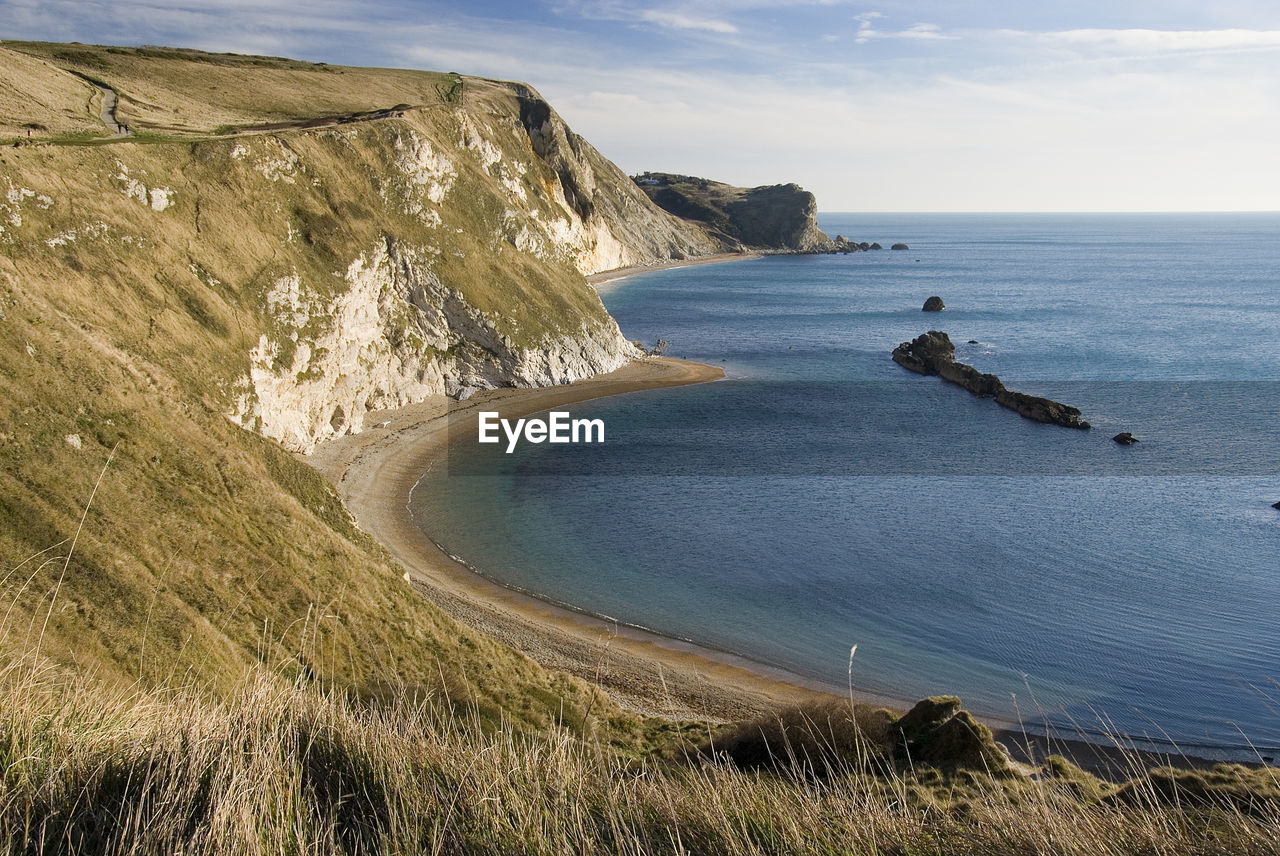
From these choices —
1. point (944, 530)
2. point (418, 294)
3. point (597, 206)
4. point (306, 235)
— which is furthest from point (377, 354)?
point (597, 206)

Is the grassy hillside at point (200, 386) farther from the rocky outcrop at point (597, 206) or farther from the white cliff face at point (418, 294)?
the rocky outcrop at point (597, 206)

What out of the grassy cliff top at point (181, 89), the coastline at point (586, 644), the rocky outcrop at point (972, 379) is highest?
the grassy cliff top at point (181, 89)

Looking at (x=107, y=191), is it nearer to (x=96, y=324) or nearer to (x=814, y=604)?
(x=96, y=324)

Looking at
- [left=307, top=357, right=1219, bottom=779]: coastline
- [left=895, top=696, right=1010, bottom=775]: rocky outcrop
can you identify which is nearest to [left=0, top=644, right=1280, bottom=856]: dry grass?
[left=307, top=357, right=1219, bottom=779]: coastline

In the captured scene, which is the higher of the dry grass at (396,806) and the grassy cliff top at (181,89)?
the grassy cliff top at (181,89)

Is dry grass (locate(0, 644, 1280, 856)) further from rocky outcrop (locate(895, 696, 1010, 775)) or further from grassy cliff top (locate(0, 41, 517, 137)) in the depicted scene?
grassy cliff top (locate(0, 41, 517, 137))

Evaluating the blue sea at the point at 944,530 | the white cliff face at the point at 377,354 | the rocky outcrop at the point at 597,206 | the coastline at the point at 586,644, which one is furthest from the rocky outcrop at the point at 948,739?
the rocky outcrop at the point at 597,206
